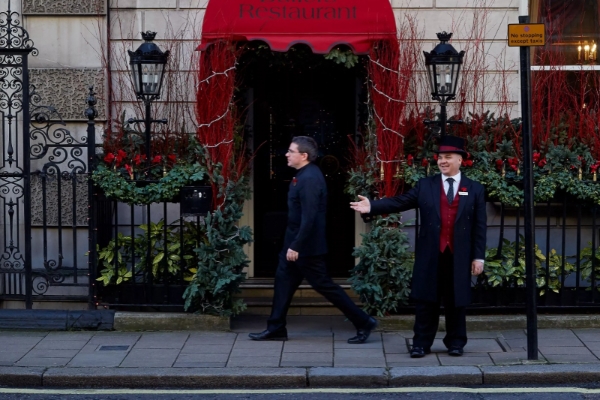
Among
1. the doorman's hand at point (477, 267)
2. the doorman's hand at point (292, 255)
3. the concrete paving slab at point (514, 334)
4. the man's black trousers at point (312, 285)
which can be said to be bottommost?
the concrete paving slab at point (514, 334)

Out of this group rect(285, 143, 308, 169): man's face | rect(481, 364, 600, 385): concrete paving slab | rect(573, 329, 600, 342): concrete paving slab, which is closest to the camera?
rect(481, 364, 600, 385): concrete paving slab

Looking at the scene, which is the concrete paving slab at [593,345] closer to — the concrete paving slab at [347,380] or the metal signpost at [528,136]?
the metal signpost at [528,136]

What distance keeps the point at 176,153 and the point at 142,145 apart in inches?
12.9

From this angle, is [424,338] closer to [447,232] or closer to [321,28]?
[447,232]

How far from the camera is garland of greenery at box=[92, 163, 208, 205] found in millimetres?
8711

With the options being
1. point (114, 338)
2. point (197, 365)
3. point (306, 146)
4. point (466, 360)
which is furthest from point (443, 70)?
point (114, 338)

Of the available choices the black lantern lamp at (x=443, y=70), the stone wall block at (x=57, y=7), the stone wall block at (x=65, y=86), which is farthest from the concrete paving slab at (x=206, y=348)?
the stone wall block at (x=57, y=7)

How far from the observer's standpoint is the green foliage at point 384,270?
8648mm

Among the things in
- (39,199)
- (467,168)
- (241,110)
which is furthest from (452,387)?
(39,199)

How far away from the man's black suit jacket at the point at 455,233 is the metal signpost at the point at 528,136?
379 millimetres

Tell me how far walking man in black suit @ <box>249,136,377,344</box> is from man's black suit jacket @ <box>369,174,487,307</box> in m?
0.57

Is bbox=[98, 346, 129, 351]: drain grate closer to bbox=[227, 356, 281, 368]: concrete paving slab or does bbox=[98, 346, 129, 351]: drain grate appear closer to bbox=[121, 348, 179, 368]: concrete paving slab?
bbox=[121, 348, 179, 368]: concrete paving slab

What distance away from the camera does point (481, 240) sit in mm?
7555

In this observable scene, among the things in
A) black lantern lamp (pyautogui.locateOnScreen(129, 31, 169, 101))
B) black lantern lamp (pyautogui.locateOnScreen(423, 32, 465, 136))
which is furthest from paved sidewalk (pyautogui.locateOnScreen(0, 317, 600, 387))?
black lantern lamp (pyautogui.locateOnScreen(129, 31, 169, 101))
